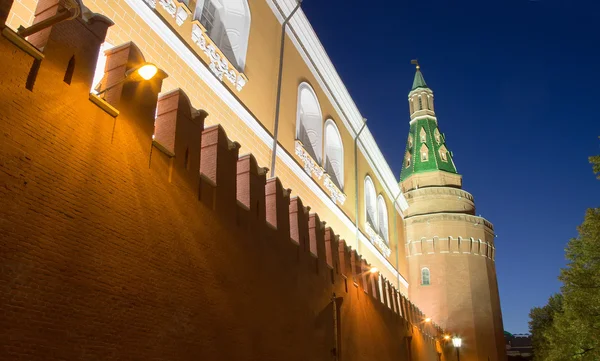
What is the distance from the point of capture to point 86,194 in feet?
13.7

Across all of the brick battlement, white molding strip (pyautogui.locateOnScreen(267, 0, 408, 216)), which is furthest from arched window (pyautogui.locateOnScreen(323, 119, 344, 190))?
the brick battlement

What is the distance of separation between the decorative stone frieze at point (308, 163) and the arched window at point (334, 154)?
186 centimetres

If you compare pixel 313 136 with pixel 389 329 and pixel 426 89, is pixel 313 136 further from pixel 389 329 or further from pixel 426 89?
pixel 426 89

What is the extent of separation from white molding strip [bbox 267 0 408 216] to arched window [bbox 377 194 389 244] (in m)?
1.04

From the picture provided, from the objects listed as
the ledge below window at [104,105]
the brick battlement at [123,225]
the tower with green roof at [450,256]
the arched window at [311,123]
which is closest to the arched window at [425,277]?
the tower with green roof at [450,256]

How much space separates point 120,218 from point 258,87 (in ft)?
23.1

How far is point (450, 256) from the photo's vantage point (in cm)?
2406

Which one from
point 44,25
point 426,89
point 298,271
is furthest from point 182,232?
point 426,89

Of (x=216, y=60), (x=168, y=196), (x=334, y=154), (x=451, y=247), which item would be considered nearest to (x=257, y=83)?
(x=216, y=60)

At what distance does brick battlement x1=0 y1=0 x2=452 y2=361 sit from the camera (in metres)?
3.66

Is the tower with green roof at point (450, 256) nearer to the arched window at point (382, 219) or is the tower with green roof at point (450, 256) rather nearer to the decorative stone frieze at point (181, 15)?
the arched window at point (382, 219)

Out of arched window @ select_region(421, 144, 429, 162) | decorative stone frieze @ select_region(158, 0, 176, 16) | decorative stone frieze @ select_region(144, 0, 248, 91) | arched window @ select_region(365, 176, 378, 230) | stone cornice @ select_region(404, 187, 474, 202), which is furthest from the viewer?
arched window @ select_region(421, 144, 429, 162)

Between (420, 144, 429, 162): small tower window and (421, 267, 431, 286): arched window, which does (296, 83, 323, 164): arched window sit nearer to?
(421, 267, 431, 286): arched window

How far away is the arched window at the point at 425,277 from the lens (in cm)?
2427
